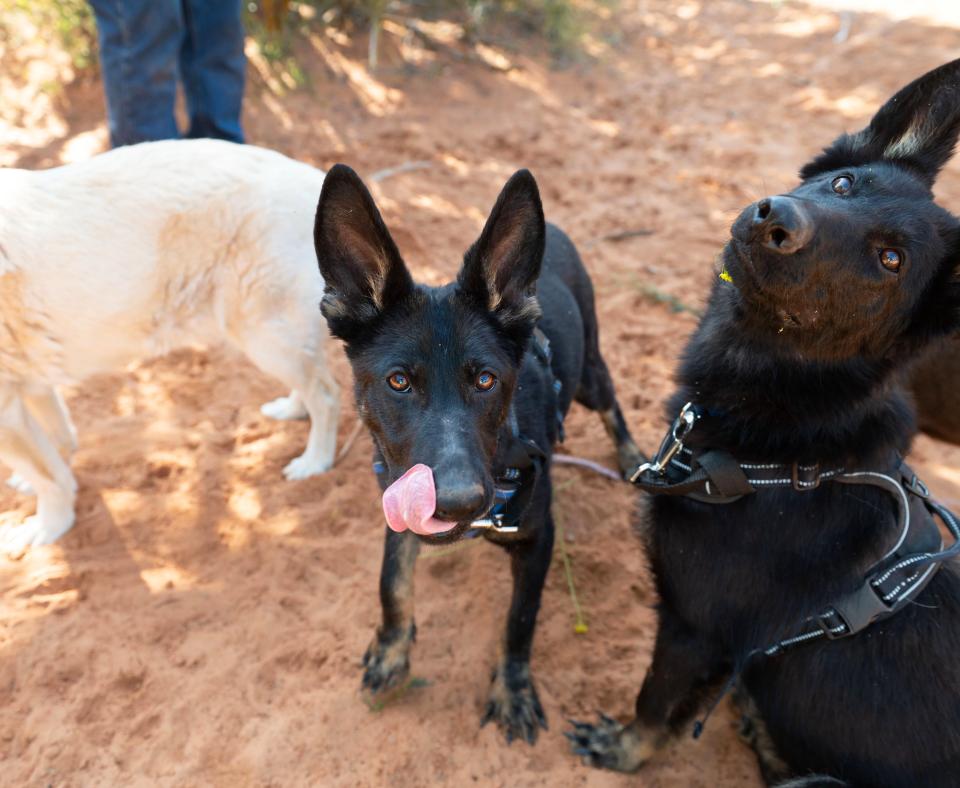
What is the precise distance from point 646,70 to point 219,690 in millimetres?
8868

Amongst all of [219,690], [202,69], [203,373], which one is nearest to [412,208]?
[202,69]

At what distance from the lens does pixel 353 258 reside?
95.3 inches

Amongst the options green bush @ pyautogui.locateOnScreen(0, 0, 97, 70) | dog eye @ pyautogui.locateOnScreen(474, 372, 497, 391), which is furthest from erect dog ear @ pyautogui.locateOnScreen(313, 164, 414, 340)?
green bush @ pyautogui.locateOnScreen(0, 0, 97, 70)

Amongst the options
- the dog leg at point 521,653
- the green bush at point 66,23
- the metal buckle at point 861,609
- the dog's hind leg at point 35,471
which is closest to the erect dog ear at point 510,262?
the dog leg at point 521,653

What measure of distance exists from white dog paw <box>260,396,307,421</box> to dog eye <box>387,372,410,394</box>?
7.04 feet

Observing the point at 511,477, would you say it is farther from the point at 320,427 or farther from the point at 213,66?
the point at 213,66

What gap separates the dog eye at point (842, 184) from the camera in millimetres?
2314

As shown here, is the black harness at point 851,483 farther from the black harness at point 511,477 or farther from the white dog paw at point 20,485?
the white dog paw at point 20,485

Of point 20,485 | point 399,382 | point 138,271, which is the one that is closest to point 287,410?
point 138,271

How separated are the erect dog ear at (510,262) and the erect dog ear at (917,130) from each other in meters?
1.14

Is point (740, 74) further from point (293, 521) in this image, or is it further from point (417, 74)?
point (293, 521)

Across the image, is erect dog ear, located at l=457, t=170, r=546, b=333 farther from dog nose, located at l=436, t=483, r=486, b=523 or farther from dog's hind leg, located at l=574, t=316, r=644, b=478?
dog's hind leg, located at l=574, t=316, r=644, b=478

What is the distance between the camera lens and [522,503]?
2580 millimetres

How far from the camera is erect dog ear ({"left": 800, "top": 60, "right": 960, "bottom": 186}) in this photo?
2.29 metres
